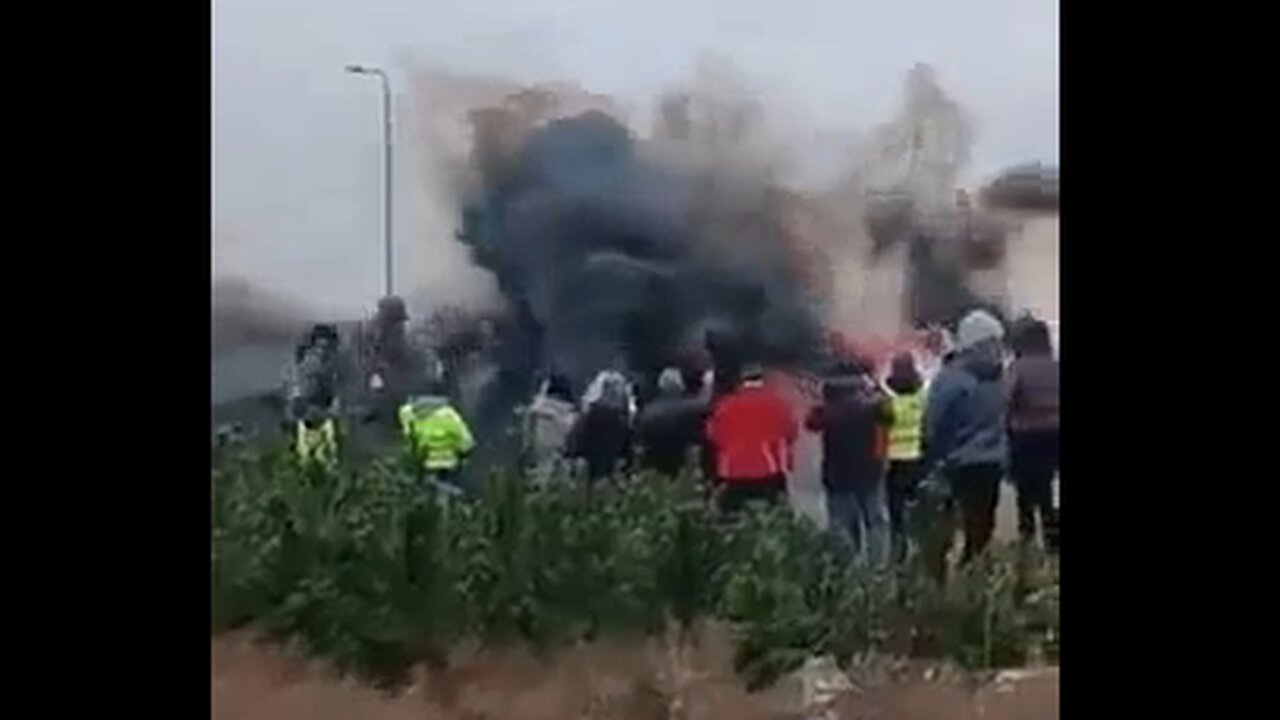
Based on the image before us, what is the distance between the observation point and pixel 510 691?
3469 millimetres

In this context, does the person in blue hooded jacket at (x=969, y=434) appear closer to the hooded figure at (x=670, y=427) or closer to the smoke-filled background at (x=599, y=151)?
the smoke-filled background at (x=599, y=151)

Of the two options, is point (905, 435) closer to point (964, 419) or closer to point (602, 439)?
point (964, 419)

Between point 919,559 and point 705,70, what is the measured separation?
803 mm

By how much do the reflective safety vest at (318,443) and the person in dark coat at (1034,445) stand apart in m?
1.02

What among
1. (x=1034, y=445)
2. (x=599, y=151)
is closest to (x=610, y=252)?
(x=599, y=151)

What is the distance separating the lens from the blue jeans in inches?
138

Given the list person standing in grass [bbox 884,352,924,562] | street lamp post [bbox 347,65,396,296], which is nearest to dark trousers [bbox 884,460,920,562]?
person standing in grass [bbox 884,352,924,562]

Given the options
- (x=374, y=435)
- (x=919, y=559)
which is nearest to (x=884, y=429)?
(x=919, y=559)

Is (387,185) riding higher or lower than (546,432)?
higher

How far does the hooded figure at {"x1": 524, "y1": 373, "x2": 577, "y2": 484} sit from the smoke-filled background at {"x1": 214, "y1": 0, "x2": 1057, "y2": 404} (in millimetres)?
68

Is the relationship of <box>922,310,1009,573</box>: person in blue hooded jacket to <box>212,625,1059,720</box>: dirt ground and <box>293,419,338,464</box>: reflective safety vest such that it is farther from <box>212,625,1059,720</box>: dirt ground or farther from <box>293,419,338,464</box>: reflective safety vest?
<box>293,419,338,464</box>: reflective safety vest

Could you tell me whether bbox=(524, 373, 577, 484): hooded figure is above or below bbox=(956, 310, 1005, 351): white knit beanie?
below

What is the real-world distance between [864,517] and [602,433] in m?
0.41
